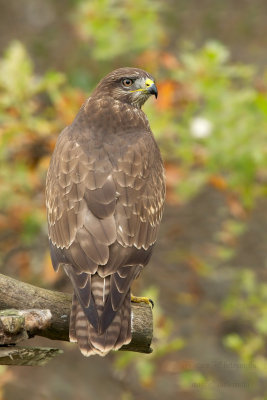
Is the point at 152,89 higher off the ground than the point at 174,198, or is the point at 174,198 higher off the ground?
the point at 174,198

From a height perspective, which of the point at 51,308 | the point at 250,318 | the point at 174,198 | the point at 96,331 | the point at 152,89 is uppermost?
the point at 174,198

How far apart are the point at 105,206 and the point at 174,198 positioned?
9.48ft

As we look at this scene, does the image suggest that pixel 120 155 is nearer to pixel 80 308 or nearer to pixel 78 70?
pixel 80 308

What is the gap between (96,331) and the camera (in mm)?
4008

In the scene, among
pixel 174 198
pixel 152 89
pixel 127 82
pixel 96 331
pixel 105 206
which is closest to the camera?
pixel 96 331

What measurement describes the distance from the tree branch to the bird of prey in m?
0.09

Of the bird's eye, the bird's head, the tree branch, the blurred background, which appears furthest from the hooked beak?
the tree branch

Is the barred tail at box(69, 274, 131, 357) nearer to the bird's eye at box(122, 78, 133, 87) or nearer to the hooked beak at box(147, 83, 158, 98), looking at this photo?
the hooked beak at box(147, 83, 158, 98)

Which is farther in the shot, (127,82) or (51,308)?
(127,82)

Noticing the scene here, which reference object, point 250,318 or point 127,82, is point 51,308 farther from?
point 250,318

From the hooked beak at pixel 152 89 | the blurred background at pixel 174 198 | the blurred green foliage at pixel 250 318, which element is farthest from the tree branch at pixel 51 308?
the blurred green foliage at pixel 250 318

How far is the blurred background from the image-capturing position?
263 inches

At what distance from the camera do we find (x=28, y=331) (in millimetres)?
3729

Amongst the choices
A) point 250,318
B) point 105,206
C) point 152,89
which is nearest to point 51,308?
point 105,206
